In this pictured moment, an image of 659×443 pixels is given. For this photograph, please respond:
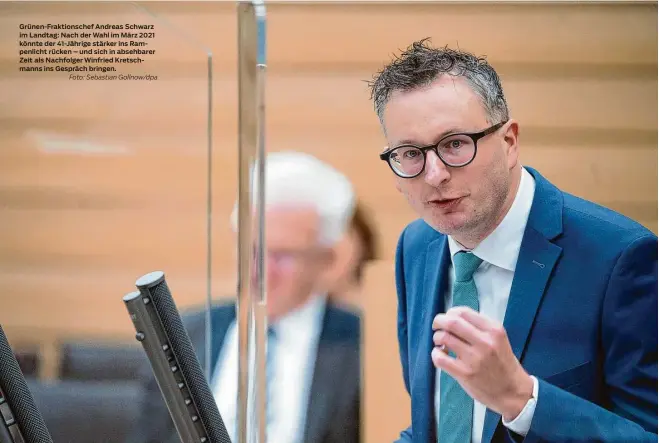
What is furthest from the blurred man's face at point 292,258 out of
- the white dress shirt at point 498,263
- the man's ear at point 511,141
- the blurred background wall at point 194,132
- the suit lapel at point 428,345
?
the man's ear at point 511,141

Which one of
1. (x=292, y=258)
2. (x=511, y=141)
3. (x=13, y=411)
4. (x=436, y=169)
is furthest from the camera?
(x=292, y=258)

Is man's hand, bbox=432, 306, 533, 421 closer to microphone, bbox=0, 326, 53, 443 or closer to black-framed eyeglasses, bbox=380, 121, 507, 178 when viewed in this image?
→ black-framed eyeglasses, bbox=380, 121, 507, 178

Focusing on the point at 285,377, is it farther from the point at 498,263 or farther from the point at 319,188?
the point at 498,263

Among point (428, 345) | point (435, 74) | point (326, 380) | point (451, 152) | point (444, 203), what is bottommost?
point (326, 380)

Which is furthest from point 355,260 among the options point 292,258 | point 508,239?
point 508,239

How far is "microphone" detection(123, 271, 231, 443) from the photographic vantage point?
1441 millimetres

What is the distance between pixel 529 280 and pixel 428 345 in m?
0.27

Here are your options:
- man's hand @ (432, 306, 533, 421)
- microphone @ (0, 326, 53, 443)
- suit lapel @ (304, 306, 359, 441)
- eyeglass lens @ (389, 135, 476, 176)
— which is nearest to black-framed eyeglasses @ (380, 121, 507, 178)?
eyeglass lens @ (389, 135, 476, 176)

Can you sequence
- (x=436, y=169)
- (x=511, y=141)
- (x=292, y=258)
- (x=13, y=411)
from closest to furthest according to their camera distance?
(x=13, y=411) < (x=436, y=169) < (x=511, y=141) < (x=292, y=258)

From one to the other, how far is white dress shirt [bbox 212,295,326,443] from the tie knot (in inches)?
13.6

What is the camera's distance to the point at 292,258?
1.88m

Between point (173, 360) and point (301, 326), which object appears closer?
point (173, 360)

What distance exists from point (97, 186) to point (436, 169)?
32.6 inches

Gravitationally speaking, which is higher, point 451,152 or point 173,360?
point 451,152
